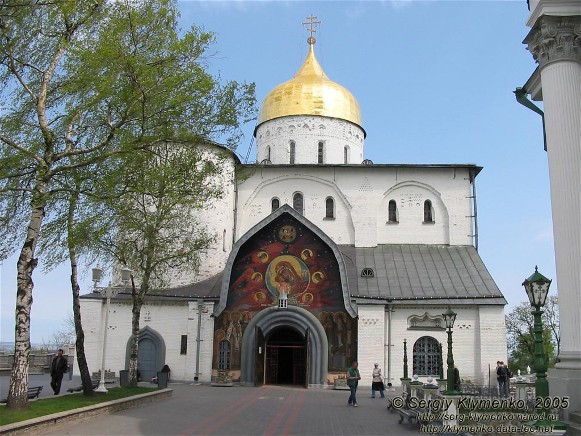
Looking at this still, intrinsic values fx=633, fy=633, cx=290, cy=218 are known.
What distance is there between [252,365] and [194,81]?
48.3 feet

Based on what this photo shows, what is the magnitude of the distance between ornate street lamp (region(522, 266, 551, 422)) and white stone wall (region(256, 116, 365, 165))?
997 inches

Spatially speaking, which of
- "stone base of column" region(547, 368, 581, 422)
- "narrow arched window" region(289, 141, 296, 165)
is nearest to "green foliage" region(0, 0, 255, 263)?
"stone base of column" region(547, 368, 581, 422)

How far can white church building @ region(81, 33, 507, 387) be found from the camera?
26344 mm

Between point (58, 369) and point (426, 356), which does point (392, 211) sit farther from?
point (58, 369)

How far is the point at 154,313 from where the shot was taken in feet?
92.7

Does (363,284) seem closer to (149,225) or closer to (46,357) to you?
(149,225)

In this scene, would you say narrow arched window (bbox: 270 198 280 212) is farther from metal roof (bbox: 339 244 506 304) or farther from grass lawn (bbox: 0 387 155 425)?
grass lawn (bbox: 0 387 155 425)

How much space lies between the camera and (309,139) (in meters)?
34.9

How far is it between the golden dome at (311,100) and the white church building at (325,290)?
178 inches

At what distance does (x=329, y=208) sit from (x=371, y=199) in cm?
218

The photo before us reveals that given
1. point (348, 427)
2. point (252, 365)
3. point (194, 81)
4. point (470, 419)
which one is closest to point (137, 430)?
point (348, 427)

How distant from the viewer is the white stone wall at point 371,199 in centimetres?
3131

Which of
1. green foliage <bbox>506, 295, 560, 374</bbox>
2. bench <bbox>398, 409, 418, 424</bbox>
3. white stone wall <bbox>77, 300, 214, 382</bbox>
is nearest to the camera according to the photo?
bench <bbox>398, 409, 418, 424</bbox>

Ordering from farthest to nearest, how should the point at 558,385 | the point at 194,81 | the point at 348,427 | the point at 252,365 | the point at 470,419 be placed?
the point at 252,365 → the point at 194,81 → the point at 348,427 → the point at 470,419 → the point at 558,385
